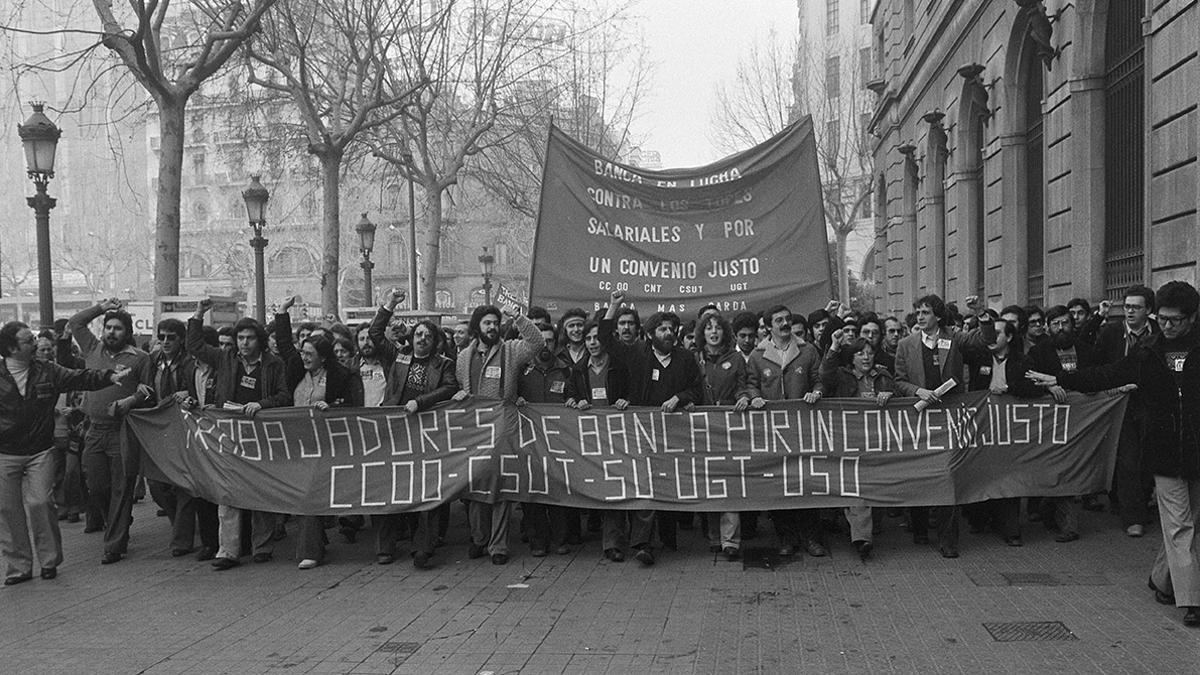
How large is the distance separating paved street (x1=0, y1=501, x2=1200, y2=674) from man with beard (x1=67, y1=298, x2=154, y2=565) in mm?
Result: 348

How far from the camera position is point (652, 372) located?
27.7 feet

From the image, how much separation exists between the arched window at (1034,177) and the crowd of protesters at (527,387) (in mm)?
7285

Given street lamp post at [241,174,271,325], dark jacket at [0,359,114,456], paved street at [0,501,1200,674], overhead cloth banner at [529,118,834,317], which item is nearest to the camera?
paved street at [0,501,1200,674]

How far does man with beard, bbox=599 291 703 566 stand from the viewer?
828cm

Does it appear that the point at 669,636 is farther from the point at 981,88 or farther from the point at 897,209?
the point at 897,209

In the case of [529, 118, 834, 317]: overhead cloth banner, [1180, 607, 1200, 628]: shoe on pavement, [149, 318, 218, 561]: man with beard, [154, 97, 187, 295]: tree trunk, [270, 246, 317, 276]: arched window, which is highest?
[270, 246, 317, 276]: arched window

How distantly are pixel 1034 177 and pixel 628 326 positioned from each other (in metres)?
10.0

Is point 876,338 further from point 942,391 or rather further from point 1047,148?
point 1047,148

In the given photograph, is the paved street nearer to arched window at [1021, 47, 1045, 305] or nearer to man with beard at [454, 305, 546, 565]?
man with beard at [454, 305, 546, 565]

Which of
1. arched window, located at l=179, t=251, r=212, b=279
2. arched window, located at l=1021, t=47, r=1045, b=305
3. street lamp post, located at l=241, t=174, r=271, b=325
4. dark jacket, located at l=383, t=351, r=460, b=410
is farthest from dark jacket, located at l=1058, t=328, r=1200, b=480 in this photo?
arched window, located at l=179, t=251, r=212, b=279

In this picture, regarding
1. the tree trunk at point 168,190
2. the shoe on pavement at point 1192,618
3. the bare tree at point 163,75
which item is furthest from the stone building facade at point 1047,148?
the tree trunk at point 168,190

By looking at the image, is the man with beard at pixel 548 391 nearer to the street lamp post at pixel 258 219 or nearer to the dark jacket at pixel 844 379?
the dark jacket at pixel 844 379

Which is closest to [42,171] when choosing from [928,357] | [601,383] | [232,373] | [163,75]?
[163,75]

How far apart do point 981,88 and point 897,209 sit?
961 cm
